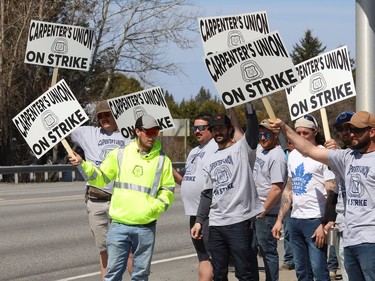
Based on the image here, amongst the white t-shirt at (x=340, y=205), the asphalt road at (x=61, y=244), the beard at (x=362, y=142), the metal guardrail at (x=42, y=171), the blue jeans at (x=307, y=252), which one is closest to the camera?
the beard at (x=362, y=142)

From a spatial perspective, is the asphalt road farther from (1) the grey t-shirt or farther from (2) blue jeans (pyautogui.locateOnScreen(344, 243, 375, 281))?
(2) blue jeans (pyautogui.locateOnScreen(344, 243, 375, 281))

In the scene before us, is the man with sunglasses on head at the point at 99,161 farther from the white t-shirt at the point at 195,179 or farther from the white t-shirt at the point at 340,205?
the white t-shirt at the point at 340,205

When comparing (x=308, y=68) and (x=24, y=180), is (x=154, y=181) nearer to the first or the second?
(x=308, y=68)

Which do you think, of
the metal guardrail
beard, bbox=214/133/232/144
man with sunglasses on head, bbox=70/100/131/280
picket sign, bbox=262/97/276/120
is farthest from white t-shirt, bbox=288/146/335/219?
the metal guardrail

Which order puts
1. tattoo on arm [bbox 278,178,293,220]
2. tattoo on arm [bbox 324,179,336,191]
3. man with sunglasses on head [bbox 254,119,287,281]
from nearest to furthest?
tattoo on arm [bbox 324,179,336,191], tattoo on arm [bbox 278,178,293,220], man with sunglasses on head [bbox 254,119,287,281]

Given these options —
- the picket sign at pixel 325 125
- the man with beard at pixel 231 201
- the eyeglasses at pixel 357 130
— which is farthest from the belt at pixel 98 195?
the eyeglasses at pixel 357 130

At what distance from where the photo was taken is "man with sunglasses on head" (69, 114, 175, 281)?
28.8 feet

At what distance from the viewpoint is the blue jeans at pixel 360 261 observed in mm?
7098

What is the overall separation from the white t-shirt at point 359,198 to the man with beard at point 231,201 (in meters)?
1.42

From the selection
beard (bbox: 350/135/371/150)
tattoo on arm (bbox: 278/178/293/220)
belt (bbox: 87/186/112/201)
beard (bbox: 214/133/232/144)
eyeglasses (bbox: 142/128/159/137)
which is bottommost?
tattoo on arm (bbox: 278/178/293/220)

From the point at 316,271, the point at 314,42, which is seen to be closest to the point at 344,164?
Answer: the point at 316,271

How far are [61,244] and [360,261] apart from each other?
8562 mm

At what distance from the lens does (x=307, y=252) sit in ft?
31.1

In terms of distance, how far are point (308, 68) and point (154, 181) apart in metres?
1.89
